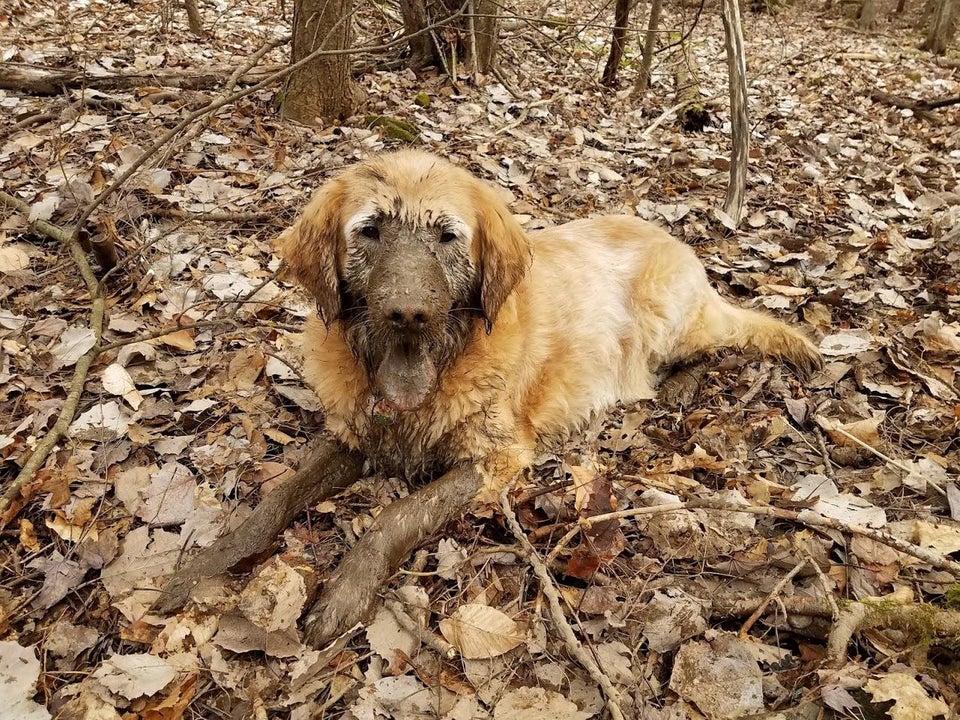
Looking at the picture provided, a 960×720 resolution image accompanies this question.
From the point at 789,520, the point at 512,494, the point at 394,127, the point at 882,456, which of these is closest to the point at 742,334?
the point at 882,456

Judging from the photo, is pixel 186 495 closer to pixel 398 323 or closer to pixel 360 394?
pixel 360 394

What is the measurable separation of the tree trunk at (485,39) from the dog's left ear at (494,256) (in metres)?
5.46

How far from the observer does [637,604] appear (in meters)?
2.62

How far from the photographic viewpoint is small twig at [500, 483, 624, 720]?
220cm

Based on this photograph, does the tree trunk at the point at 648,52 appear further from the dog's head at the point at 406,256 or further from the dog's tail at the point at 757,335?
the dog's head at the point at 406,256

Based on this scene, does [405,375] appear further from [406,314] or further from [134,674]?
[134,674]

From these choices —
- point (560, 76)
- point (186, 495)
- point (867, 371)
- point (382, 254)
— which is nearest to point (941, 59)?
point (560, 76)

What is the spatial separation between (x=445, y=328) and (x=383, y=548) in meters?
1.04

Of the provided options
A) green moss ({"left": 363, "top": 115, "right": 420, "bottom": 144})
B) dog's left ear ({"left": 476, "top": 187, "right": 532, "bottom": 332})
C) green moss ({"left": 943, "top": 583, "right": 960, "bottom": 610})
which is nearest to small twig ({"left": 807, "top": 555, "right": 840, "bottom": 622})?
green moss ({"left": 943, "top": 583, "right": 960, "bottom": 610})

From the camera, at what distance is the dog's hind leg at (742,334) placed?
4.14 meters

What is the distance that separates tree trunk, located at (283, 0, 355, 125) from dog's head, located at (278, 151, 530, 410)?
3547mm

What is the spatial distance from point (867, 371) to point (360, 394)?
3162mm

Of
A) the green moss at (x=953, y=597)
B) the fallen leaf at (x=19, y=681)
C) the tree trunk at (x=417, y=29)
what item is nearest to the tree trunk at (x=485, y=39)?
the tree trunk at (x=417, y=29)

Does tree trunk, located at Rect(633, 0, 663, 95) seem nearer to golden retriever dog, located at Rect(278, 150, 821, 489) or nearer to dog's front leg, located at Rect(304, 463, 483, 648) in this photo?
golden retriever dog, located at Rect(278, 150, 821, 489)
